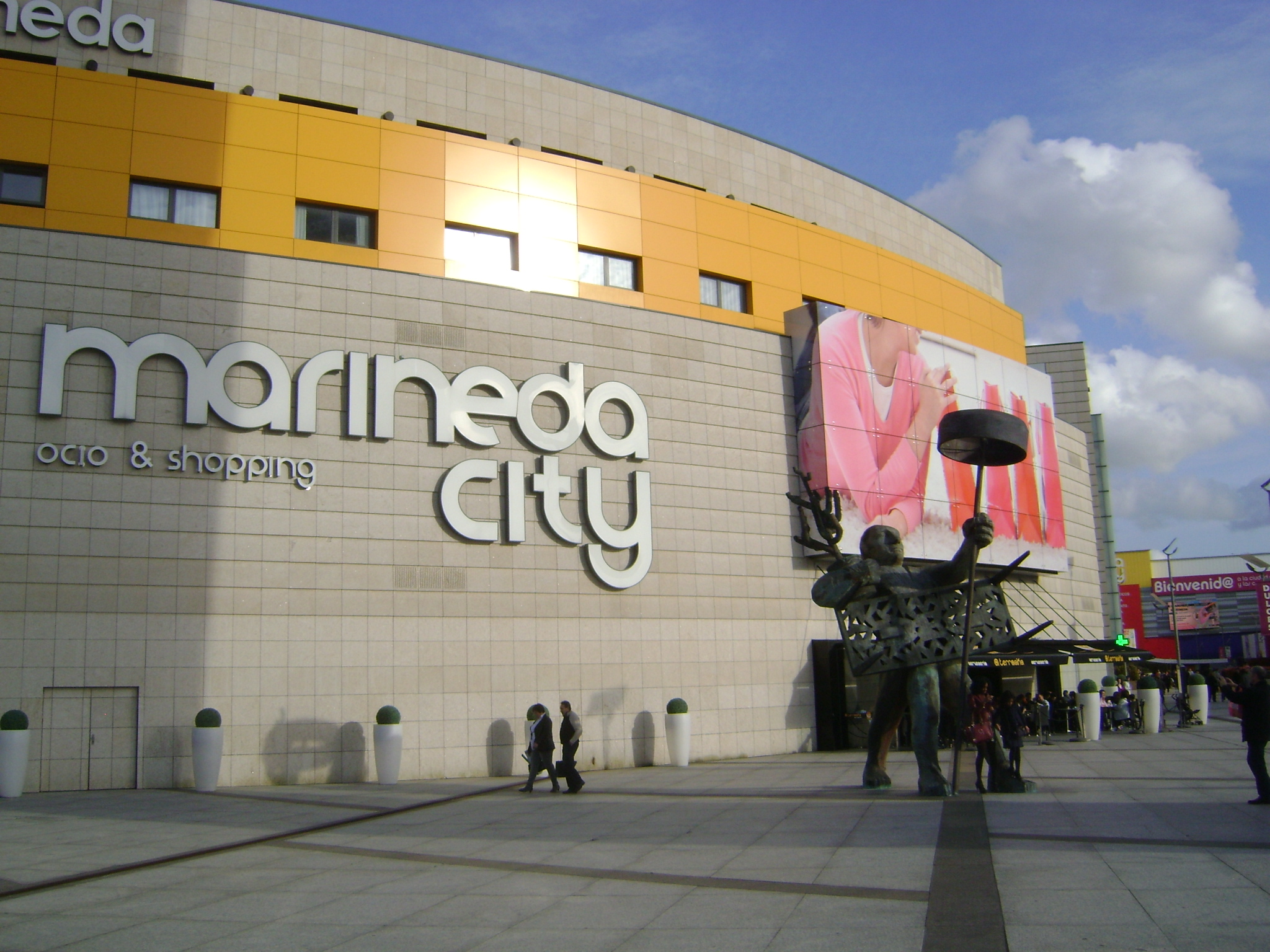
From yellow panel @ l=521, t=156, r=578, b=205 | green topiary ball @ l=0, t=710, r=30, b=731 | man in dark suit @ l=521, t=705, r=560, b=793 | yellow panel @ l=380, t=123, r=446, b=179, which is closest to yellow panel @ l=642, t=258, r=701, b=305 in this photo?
yellow panel @ l=521, t=156, r=578, b=205

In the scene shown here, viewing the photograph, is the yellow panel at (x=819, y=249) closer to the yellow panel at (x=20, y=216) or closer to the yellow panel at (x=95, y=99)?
the yellow panel at (x=95, y=99)

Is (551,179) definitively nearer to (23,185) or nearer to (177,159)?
(177,159)

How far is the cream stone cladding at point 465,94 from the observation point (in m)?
25.3

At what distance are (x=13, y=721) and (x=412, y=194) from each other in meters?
→ 13.9

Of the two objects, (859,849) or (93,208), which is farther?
(93,208)

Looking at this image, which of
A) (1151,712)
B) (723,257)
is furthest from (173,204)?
(1151,712)

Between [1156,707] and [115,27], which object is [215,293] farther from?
[1156,707]

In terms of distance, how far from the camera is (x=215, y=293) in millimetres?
22328

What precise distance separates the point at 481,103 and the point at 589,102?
3.41 m

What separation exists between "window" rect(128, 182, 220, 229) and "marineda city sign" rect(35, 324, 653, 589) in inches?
128

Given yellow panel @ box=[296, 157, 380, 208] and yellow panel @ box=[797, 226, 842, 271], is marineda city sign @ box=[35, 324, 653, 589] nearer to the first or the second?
yellow panel @ box=[296, 157, 380, 208]

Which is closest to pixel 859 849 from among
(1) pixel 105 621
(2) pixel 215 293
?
(1) pixel 105 621

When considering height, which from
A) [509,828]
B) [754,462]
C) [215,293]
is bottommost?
[509,828]

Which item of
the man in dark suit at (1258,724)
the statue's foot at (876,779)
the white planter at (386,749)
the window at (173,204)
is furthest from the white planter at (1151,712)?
the window at (173,204)
